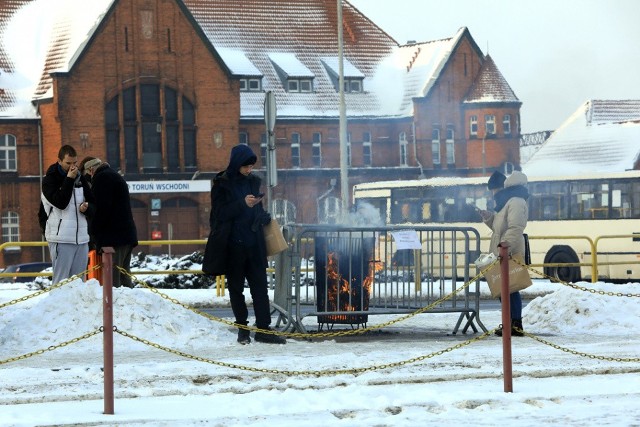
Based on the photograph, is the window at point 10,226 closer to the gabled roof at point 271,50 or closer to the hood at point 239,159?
the gabled roof at point 271,50

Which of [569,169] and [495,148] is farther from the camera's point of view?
[569,169]

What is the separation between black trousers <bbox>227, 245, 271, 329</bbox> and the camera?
1494cm

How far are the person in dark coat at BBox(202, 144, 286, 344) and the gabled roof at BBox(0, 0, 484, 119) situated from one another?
50.2 m

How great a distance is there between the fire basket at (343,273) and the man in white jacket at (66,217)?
2.83 metres

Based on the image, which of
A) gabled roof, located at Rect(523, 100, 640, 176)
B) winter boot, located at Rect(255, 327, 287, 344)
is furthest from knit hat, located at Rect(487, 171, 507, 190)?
gabled roof, located at Rect(523, 100, 640, 176)

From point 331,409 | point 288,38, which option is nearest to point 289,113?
point 288,38

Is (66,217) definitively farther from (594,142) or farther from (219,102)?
(594,142)

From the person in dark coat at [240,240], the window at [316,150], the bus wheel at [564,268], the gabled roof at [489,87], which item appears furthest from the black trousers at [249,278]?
the gabled roof at [489,87]

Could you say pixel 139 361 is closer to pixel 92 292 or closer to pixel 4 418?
pixel 92 292

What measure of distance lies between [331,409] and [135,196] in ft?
180

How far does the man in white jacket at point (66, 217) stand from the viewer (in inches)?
634

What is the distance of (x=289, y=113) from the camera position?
71.0 metres

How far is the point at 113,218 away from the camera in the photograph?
54.4 feet

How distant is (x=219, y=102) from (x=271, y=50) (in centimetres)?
787
